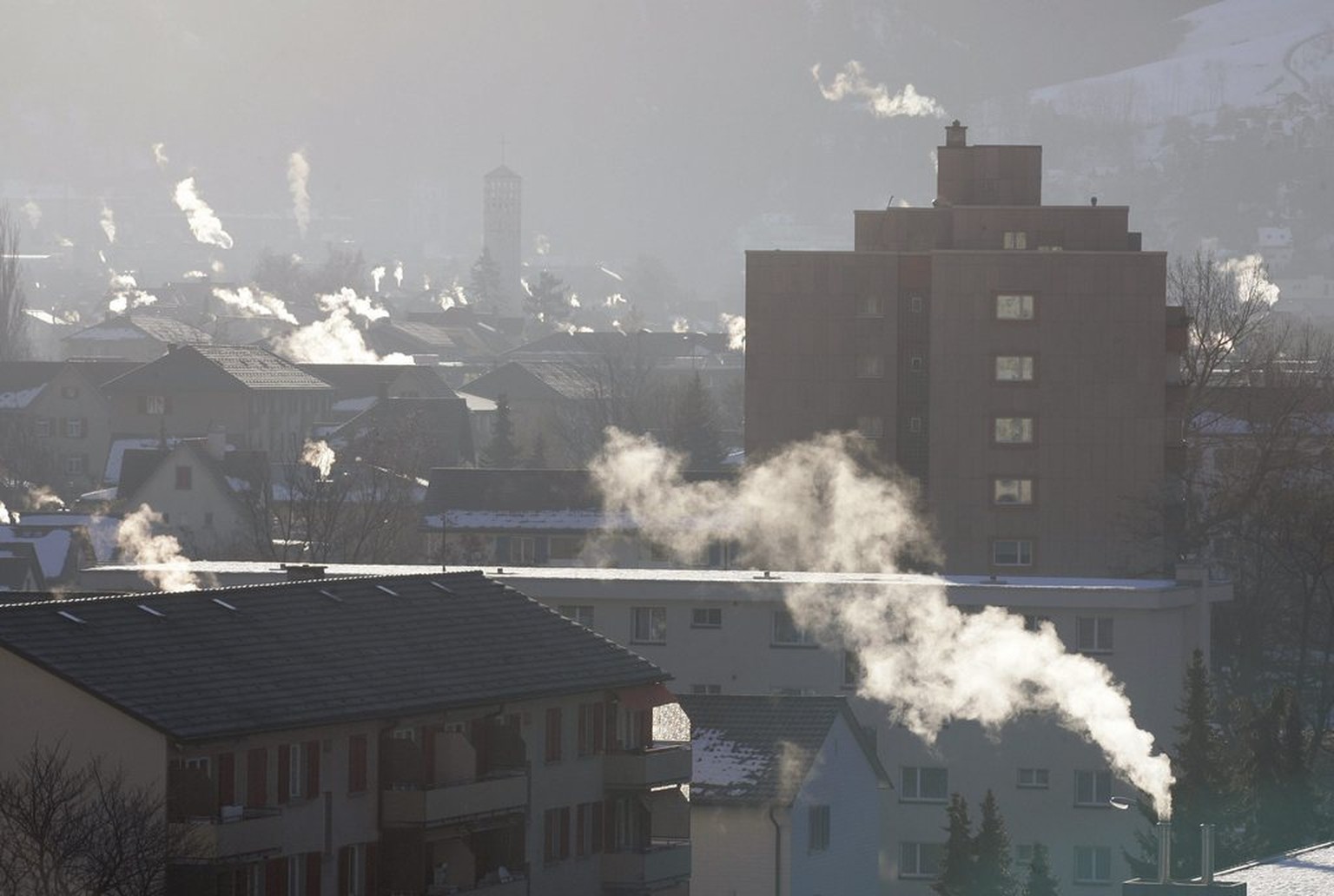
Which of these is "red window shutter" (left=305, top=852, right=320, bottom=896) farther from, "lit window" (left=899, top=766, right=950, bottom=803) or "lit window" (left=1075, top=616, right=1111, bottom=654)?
"lit window" (left=1075, top=616, right=1111, bottom=654)

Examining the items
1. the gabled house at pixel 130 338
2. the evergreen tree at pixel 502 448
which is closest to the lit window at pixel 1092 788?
the evergreen tree at pixel 502 448

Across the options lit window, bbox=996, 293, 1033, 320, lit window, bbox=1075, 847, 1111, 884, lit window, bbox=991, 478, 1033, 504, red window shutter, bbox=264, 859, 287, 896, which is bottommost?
lit window, bbox=1075, 847, 1111, 884

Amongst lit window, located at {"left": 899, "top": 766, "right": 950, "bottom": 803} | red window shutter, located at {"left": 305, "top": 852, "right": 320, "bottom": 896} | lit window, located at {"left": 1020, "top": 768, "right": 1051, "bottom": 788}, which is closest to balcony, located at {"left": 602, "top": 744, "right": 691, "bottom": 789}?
red window shutter, located at {"left": 305, "top": 852, "right": 320, "bottom": 896}

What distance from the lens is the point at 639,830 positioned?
4006cm

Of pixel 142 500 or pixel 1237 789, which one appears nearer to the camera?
pixel 1237 789

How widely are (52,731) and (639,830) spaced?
33.3 feet

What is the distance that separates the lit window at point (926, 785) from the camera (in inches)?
2116

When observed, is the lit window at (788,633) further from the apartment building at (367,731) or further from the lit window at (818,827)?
the apartment building at (367,731)

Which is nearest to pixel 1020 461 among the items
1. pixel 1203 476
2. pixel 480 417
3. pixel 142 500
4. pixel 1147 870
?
pixel 1203 476

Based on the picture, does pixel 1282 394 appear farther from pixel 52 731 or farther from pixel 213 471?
pixel 52 731

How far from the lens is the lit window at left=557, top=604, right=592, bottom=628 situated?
2238 inches

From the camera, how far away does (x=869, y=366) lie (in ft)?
256

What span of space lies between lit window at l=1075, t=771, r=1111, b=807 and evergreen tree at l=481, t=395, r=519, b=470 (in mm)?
67046

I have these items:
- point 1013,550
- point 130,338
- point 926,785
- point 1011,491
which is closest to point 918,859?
point 926,785
